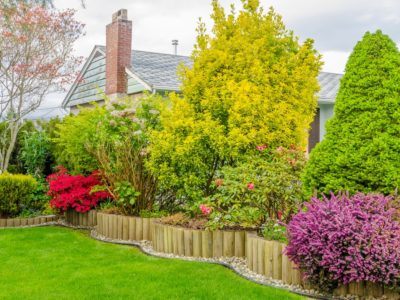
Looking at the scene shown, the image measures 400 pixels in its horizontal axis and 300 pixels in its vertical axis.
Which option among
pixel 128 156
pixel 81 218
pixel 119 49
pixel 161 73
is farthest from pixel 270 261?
pixel 119 49

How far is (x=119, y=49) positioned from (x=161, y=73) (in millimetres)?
1656

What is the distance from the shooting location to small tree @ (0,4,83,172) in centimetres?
1309

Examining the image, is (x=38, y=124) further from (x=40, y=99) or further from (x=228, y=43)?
(x=228, y=43)

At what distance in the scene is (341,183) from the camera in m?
5.91

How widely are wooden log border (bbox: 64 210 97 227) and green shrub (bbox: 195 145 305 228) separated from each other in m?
3.35

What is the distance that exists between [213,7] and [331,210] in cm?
474

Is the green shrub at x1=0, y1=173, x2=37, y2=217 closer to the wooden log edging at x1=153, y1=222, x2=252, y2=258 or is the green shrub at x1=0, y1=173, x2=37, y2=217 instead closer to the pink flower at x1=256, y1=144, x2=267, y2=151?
the wooden log edging at x1=153, y1=222, x2=252, y2=258

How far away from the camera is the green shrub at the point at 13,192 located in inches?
419

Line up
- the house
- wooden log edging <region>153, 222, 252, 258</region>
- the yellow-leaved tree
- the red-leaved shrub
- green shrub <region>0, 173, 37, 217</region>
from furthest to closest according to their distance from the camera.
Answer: the house, green shrub <region>0, 173, 37, 217</region>, the red-leaved shrub, the yellow-leaved tree, wooden log edging <region>153, 222, 252, 258</region>

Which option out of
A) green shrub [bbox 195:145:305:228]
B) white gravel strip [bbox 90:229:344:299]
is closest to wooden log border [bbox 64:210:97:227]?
white gravel strip [bbox 90:229:344:299]

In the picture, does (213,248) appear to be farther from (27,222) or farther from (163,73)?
(163,73)

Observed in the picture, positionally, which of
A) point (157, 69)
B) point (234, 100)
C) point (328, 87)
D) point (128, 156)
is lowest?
point (128, 156)

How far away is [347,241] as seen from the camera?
509 centimetres

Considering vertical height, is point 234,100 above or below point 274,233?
above
